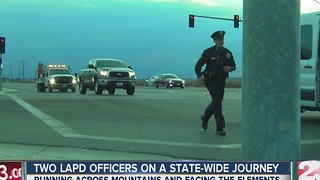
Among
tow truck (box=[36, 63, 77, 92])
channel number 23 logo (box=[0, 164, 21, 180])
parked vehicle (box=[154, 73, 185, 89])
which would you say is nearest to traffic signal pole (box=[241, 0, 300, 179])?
channel number 23 logo (box=[0, 164, 21, 180])

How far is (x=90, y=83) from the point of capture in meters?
28.2

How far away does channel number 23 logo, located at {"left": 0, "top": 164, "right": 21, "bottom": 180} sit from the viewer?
2.64 m

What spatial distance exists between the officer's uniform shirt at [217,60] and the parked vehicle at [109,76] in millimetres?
17489

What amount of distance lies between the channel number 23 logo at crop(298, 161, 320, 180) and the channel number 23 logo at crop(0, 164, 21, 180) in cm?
156

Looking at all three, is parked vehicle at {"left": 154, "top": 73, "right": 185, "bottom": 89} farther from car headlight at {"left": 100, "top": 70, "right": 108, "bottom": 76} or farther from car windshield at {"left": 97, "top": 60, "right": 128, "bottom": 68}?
car headlight at {"left": 100, "top": 70, "right": 108, "bottom": 76}

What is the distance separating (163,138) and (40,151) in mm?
2377

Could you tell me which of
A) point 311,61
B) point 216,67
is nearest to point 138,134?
point 216,67

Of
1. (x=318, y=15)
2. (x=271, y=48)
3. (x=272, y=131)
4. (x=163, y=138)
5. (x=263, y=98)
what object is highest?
(x=318, y=15)

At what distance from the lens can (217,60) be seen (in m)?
8.83

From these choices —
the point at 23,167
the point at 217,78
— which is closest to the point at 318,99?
the point at 217,78

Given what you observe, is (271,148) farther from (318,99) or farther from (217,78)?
(318,99)

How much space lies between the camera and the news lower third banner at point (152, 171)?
8.41 ft

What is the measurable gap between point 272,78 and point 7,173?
1.59 m

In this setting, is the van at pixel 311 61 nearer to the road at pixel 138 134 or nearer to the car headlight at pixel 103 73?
the road at pixel 138 134
